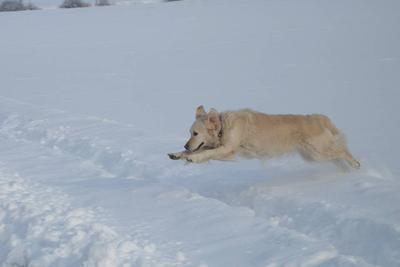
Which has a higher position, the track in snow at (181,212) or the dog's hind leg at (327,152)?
the dog's hind leg at (327,152)

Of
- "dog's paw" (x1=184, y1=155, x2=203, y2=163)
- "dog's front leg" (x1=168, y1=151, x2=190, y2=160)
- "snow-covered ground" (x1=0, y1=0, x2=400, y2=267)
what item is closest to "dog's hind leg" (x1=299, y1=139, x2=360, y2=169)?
"snow-covered ground" (x1=0, y1=0, x2=400, y2=267)

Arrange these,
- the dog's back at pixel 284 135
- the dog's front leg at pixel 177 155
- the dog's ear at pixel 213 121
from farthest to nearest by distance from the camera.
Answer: the dog's back at pixel 284 135 → the dog's ear at pixel 213 121 → the dog's front leg at pixel 177 155

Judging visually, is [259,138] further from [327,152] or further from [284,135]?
[327,152]

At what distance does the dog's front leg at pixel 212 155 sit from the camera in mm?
7683

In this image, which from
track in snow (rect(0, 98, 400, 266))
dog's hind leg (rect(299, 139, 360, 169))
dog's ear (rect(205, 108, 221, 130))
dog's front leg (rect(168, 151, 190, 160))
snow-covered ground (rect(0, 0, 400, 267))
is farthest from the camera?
dog's hind leg (rect(299, 139, 360, 169))

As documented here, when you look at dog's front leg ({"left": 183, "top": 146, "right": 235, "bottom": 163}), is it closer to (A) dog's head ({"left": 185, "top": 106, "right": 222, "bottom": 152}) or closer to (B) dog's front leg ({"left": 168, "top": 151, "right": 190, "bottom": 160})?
(B) dog's front leg ({"left": 168, "top": 151, "right": 190, "bottom": 160})

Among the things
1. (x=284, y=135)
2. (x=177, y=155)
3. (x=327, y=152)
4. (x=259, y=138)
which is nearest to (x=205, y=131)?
(x=177, y=155)

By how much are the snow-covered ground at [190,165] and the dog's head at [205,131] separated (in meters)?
0.64

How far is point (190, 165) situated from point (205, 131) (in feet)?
4.69

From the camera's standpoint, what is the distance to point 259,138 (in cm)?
805

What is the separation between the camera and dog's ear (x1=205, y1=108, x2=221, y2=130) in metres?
7.80

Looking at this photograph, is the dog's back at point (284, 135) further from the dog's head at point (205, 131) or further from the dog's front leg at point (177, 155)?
the dog's front leg at point (177, 155)

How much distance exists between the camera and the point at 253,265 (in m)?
5.25

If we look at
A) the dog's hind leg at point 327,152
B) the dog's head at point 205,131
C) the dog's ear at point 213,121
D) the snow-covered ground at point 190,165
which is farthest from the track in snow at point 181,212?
the dog's ear at point 213,121
